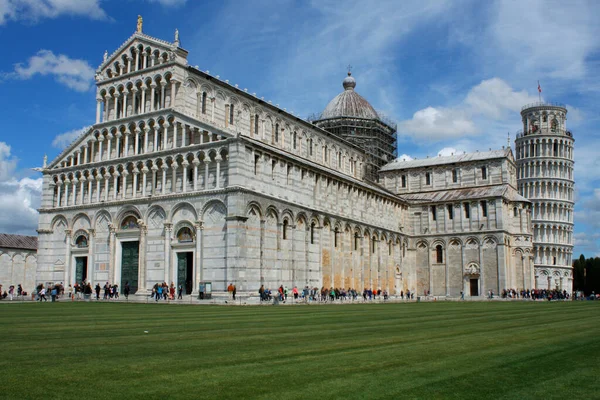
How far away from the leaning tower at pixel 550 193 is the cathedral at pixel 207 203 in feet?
105

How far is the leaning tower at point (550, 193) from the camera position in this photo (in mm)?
93938

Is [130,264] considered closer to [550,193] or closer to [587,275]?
[550,193]

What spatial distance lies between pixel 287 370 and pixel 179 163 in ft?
119

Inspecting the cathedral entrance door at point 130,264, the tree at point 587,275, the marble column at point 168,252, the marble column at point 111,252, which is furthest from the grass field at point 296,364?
the tree at point 587,275

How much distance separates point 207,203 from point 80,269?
A: 47.7ft

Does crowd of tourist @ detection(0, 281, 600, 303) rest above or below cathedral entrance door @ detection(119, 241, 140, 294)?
below

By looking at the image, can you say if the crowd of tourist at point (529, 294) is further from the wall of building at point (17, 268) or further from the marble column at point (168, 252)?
the wall of building at point (17, 268)

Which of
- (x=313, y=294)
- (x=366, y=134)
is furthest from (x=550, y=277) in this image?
(x=313, y=294)

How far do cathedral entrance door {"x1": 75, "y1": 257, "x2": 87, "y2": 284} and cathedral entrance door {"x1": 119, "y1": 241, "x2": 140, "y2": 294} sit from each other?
4.59m

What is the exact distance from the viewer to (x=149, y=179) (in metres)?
45.3

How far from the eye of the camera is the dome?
256 ft

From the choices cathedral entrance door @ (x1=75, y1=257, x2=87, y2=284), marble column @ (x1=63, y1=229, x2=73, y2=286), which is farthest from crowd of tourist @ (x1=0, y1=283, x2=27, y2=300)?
cathedral entrance door @ (x1=75, y1=257, x2=87, y2=284)

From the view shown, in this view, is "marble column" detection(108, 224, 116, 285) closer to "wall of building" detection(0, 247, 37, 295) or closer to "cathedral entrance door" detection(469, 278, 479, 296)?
"wall of building" detection(0, 247, 37, 295)

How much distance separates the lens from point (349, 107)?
7850 centimetres
